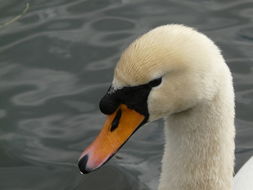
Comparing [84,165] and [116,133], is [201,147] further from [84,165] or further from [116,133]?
[84,165]

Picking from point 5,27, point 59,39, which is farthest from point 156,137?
point 5,27

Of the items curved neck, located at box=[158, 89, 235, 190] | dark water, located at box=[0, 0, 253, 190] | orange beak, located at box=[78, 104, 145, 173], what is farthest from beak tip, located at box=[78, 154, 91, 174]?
dark water, located at box=[0, 0, 253, 190]

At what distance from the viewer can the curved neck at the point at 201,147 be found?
432 centimetres

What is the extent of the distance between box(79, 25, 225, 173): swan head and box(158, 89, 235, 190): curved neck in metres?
0.12

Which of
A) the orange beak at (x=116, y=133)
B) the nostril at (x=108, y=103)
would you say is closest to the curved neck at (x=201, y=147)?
the orange beak at (x=116, y=133)

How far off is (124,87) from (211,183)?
3.02ft

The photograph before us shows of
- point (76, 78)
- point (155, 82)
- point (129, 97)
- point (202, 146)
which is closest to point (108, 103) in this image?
point (129, 97)

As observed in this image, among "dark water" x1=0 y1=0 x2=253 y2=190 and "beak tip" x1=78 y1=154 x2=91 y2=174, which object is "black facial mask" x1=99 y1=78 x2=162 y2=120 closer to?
"beak tip" x1=78 y1=154 x2=91 y2=174

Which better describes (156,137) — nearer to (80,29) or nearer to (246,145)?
(246,145)

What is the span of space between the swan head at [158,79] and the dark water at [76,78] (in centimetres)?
200

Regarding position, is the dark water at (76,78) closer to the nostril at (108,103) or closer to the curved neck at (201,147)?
the curved neck at (201,147)

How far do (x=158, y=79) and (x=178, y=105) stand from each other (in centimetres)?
20

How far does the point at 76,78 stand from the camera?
731 cm

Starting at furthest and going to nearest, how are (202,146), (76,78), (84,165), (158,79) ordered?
(76,78) < (202,146) < (84,165) < (158,79)
